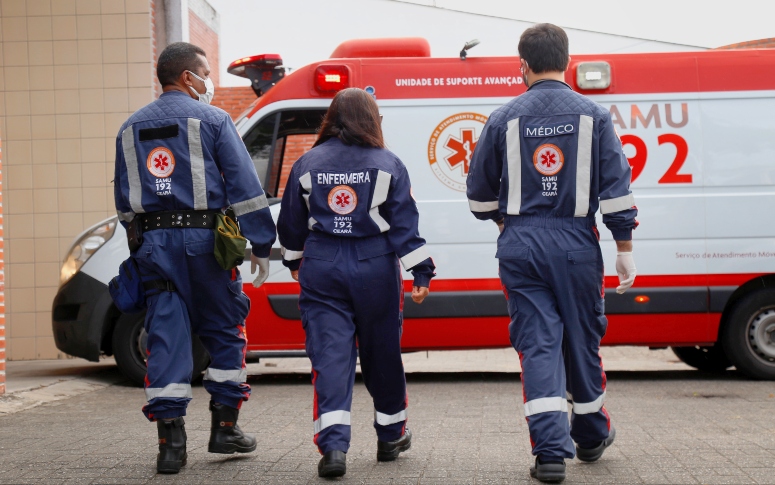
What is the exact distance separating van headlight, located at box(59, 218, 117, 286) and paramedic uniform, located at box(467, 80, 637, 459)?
434 cm

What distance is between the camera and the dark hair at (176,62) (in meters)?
4.71

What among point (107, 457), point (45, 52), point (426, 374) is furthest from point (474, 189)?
point (45, 52)

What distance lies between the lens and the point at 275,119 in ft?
25.8

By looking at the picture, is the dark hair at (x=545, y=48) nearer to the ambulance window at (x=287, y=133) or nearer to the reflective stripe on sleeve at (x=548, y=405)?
the reflective stripe on sleeve at (x=548, y=405)

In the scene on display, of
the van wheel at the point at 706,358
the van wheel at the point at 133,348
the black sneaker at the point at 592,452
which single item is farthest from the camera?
the van wheel at the point at 706,358

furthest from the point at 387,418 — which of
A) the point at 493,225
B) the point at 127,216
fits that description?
the point at 493,225

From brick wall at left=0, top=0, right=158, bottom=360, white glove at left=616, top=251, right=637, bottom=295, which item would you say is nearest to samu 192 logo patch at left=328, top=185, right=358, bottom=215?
white glove at left=616, top=251, right=637, bottom=295

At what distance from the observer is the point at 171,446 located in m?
4.36

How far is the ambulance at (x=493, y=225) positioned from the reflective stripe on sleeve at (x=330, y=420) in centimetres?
356

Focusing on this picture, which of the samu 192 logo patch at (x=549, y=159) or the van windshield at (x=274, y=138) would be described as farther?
the van windshield at (x=274, y=138)

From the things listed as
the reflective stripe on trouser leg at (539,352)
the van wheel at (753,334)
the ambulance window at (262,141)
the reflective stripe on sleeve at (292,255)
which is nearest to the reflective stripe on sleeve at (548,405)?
the reflective stripe on trouser leg at (539,352)

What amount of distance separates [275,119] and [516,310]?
13.0ft

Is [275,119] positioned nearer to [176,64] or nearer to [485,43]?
[176,64]

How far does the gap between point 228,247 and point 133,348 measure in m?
3.85
